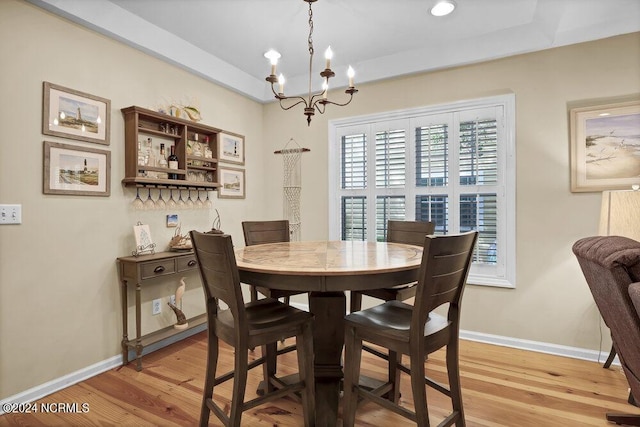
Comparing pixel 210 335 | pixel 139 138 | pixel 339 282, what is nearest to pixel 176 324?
pixel 210 335

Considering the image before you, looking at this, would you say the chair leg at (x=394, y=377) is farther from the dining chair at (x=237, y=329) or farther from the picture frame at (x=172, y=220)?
the picture frame at (x=172, y=220)

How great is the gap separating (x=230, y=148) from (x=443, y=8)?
2.32 meters

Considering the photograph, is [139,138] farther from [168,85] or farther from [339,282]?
[339,282]

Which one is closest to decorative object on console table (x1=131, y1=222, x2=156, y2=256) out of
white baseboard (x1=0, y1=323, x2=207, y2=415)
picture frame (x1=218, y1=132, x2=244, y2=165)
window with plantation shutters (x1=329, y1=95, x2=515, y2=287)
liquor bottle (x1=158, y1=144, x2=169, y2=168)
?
liquor bottle (x1=158, y1=144, x2=169, y2=168)

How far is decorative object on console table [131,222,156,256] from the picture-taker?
2.63 m

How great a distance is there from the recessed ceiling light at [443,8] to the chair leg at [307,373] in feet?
7.77

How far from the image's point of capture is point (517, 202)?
287 cm

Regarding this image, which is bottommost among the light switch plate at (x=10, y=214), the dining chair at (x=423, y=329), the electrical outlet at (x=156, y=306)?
the electrical outlet at (x=156, y=306)

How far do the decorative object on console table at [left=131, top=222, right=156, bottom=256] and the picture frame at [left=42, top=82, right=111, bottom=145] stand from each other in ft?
2.18

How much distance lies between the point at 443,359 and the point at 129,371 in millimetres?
2327

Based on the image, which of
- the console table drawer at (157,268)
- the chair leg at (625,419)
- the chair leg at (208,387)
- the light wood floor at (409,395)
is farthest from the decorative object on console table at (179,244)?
the chair leg at (625,419)

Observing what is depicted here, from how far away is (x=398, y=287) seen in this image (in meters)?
2.31

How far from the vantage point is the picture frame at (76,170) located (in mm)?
2197

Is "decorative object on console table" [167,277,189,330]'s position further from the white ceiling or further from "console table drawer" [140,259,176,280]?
the white ceiling
